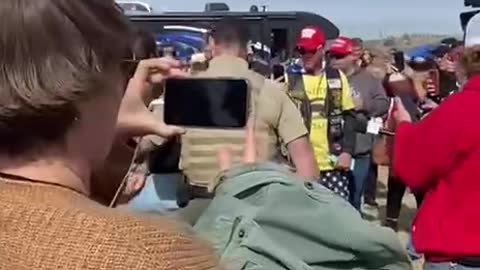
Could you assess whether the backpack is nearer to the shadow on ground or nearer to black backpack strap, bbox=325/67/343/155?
black backpack strap, bbox=325/67/343/155

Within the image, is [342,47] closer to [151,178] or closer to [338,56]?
[338,56]

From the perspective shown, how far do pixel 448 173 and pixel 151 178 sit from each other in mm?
1073

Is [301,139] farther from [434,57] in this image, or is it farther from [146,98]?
[434,57]

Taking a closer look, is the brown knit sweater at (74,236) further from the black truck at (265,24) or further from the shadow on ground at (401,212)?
the black truck at (265,24)

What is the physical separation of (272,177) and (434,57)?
794 cm

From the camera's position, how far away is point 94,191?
1.48 metres

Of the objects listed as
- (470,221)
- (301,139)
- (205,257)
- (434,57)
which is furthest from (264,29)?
(205,257)


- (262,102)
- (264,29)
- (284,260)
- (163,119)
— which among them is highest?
(163,119)

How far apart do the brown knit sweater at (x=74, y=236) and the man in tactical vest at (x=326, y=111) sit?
5.54 meters

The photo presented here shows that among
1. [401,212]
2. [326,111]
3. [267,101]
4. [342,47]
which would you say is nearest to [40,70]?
[267,101]

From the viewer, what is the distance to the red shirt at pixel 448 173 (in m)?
3.77

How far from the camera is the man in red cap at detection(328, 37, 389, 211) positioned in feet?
26.0

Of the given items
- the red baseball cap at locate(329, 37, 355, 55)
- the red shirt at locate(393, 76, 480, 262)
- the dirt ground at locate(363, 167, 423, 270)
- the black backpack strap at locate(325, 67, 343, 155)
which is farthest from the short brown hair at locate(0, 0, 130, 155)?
the red baseball cap at locate(329, 37, 355, 55)

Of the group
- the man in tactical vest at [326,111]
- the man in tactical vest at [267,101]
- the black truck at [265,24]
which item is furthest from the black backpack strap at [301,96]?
the black truck at [265,24]
